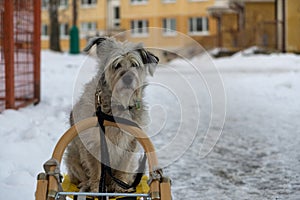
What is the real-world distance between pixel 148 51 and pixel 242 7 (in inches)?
1299

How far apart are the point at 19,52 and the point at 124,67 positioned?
517 centimetres

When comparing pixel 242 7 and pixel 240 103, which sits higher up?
pixel 242 7

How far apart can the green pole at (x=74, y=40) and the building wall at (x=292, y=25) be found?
11.3m

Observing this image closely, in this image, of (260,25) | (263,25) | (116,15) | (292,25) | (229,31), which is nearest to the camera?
(292,25)

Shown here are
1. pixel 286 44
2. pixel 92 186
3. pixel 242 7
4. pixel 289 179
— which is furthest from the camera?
pixel 242 7

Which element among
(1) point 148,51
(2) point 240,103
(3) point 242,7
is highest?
Result: (3) point 242,7

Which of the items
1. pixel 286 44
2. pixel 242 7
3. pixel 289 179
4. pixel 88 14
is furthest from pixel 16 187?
pixel 88 14

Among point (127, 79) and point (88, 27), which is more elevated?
point (88, 27)

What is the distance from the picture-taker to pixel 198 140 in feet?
24.7

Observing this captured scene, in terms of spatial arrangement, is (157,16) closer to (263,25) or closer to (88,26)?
(88,26)

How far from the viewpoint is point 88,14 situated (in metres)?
54.6

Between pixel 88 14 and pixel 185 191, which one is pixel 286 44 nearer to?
pixel 185 191

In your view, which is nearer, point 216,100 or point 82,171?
point 82,171

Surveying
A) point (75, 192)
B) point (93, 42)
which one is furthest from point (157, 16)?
point (75, 192)
